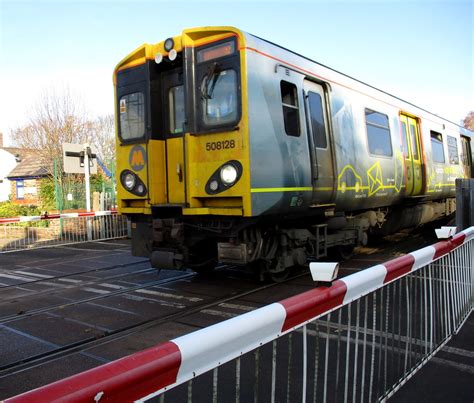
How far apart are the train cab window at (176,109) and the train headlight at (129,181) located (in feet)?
3.20

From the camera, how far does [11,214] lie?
1750cm

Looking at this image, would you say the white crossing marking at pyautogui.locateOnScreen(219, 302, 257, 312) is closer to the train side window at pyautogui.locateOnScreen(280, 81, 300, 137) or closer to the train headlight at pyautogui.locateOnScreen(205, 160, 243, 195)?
the train headlight at pyautogui.locateOnScreen(205, 160, 243, 195)

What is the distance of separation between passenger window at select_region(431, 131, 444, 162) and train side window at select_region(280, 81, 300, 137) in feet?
21.3

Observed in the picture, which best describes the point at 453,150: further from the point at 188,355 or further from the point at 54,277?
the point at 188,355

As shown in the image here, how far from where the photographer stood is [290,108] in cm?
657

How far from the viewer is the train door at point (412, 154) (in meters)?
10.1

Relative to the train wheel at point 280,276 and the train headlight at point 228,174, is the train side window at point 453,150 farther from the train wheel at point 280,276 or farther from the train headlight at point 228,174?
the train headlight at point 228,174

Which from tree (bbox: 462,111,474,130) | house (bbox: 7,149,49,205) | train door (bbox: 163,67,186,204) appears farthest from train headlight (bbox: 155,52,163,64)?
tree (bbox: 462,111,474,130)

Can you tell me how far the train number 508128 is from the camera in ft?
19.4

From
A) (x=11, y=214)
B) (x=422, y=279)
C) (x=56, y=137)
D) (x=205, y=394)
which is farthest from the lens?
(x=56, y=137)

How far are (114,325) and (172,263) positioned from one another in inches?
59.0

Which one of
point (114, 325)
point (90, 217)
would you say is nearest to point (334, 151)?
point (114, 325)

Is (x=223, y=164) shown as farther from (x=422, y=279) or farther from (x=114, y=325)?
(x=422, y=279)

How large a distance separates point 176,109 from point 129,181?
1.37 m
